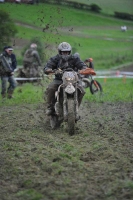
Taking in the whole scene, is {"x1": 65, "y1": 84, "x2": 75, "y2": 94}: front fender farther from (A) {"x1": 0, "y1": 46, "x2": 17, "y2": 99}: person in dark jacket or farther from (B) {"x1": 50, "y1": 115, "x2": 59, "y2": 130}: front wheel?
(A) {"x1": 0, "y1": 46, "x2": 17, "y2": 99}: person in dark jacket

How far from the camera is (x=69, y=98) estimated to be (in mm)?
9812

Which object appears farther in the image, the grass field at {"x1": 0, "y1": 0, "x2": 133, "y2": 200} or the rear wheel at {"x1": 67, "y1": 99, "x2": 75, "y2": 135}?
the rear wheel at {"x1": 67, "y1": 99, "x2": 75, "y2": 135}

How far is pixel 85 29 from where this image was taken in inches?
1906

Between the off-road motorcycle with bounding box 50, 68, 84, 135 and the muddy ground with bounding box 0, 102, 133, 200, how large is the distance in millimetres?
325

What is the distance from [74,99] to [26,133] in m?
1.18

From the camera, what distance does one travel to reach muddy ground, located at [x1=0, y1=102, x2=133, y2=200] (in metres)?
6.11

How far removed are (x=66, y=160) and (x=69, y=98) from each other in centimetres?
252

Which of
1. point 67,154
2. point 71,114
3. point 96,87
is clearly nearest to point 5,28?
point 96,87

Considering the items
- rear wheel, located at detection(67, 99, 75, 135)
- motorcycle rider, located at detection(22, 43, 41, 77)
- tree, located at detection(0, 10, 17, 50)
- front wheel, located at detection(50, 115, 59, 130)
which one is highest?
tree, located at detection(0, 10, 17, 50)

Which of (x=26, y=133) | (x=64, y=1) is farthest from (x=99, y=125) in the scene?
(x=64, y=1)

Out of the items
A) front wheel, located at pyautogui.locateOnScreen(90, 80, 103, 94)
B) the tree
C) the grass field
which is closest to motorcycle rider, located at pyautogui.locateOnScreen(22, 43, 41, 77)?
the tree

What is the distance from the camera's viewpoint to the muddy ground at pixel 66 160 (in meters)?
6.11

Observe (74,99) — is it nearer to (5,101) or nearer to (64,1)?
(5,101)

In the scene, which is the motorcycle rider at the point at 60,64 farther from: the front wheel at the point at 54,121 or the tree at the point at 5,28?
the tree at the point at 5,28
